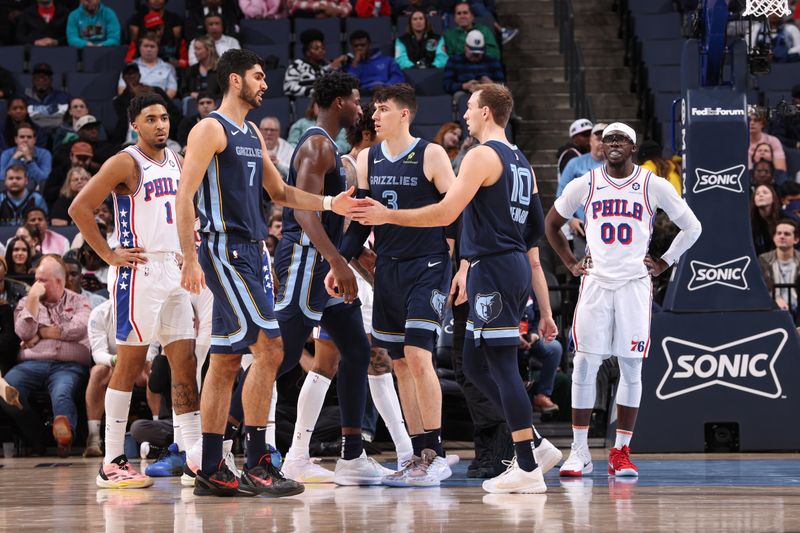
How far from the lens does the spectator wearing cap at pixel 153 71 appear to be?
14453 mm

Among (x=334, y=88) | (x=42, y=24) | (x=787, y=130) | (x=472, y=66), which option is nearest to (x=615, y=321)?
(x=334, y=88)

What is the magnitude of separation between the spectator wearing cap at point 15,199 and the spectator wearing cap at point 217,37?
10.3ft

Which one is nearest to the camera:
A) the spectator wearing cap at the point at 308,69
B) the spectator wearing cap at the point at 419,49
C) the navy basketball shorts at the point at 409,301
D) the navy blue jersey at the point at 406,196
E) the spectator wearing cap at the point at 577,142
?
the navy basketball shorts at the point at 409,301

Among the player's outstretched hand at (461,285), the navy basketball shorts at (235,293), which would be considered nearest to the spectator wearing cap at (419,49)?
the player's outstretched hand at (461,285)

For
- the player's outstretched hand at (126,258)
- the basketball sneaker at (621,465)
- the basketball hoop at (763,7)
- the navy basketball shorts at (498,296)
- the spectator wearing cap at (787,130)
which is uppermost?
the basketball hoop at (763,7)

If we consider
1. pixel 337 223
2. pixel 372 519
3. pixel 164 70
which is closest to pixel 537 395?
pixel 337 223

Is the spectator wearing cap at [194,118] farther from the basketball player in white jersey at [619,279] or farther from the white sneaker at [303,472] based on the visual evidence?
the white sneaker at [303,472]

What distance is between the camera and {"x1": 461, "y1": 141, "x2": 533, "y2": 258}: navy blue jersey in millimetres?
6605

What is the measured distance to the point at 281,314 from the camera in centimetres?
691

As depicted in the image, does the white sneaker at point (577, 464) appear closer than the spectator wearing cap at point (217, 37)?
Yes

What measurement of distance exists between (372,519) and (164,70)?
33.3 feet

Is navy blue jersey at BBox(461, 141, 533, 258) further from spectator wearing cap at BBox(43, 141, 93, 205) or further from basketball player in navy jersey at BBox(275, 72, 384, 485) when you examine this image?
spectator wearing cap at BBox(43, 141, 93, 205)

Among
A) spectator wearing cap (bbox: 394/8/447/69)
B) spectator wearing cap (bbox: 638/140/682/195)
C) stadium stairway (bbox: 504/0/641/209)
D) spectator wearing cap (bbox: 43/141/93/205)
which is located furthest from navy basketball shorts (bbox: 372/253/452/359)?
spectator wearing cap (bbox: 394/8/447/69)

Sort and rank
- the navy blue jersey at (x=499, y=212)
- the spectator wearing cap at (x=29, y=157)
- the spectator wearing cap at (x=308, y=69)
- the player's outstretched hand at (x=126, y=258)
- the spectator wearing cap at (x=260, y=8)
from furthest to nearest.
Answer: the spectator wearing cap at (x=260, y=8) < the spectator wearing cap at (x=308, y=69) < the spectator wearing cap at (x=29, y=157) < the player's outstretched hand at (x=126, y=258) < the navy blue jersey at (x=499, y=212)
